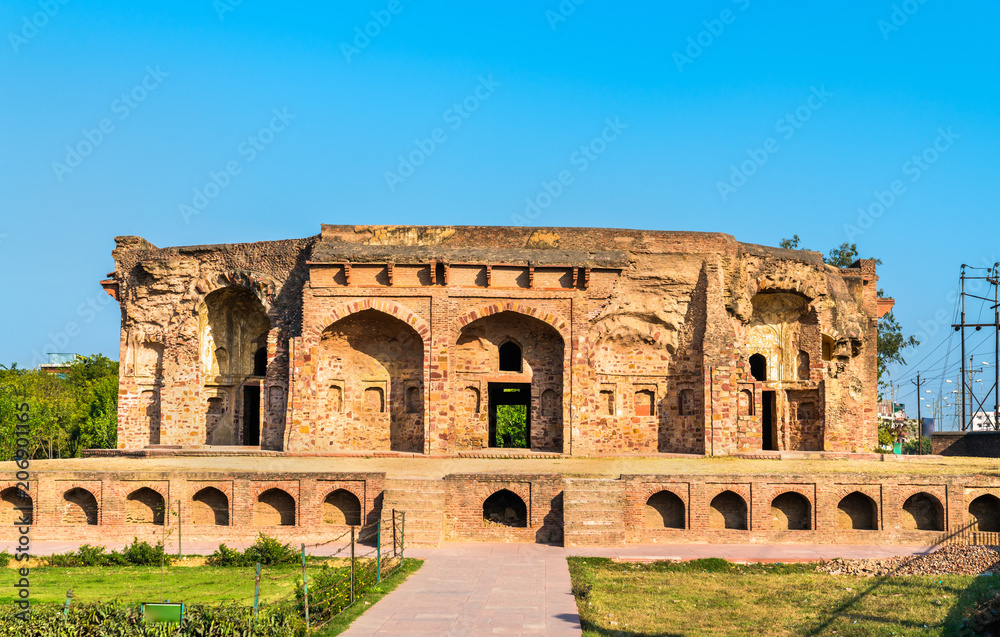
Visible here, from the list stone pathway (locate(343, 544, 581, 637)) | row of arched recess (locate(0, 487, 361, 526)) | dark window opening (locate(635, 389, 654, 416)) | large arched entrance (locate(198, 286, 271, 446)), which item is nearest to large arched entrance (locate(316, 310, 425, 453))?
large arched entrance (locate(198, 286, 271, 446))

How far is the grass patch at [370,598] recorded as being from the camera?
1003 cm

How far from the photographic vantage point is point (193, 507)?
1795cm

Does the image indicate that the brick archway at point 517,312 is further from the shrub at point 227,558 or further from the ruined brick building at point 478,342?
the shrub at point 227,558

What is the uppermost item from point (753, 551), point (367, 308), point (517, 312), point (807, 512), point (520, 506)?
point (367, 308)

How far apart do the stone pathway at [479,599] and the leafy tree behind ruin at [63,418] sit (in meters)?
24.3

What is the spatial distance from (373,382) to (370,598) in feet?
41.5

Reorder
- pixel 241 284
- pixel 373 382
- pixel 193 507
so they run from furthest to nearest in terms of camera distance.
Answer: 1. pixel 241 284
2. pixel 373 382
3. pixel 193 507

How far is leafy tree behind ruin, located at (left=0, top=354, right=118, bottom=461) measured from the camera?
118ft

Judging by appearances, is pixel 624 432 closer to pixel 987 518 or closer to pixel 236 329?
pixel 987 518

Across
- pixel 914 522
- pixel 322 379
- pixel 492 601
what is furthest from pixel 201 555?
pixel 914 522

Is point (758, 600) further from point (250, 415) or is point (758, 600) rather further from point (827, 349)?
point (250, 415)

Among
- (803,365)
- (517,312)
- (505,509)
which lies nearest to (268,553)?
(505,509)

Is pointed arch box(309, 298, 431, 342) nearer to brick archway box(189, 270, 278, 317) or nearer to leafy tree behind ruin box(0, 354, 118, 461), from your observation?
brick archway box(189, 270, 278, 317)

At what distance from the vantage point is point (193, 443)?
2506 centimetres
